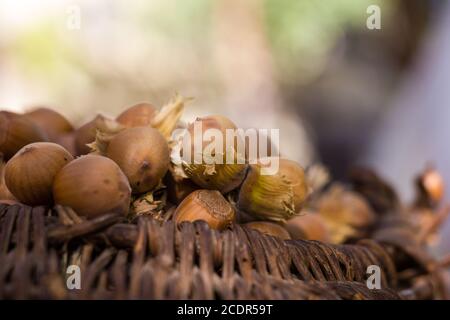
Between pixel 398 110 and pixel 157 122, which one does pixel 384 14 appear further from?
pixel 157 122

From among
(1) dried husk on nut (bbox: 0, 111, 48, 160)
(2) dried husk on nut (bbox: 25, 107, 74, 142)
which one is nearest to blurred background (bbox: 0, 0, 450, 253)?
(2) dried husk on nut (bbox: 25, 107, 74, 142)

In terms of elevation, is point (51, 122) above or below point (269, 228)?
above

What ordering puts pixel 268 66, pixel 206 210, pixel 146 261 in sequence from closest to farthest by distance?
pixel 146 261 < pixel 206 210 < pixel 268 66

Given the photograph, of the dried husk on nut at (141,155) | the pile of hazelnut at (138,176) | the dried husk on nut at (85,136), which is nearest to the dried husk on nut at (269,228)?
the pile of hazelnut at (138,176)

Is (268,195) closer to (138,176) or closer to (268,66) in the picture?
(138,176)

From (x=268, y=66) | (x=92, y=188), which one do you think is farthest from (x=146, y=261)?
(x=268, y=66)

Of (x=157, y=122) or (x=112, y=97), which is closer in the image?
(x=157, y=122)
